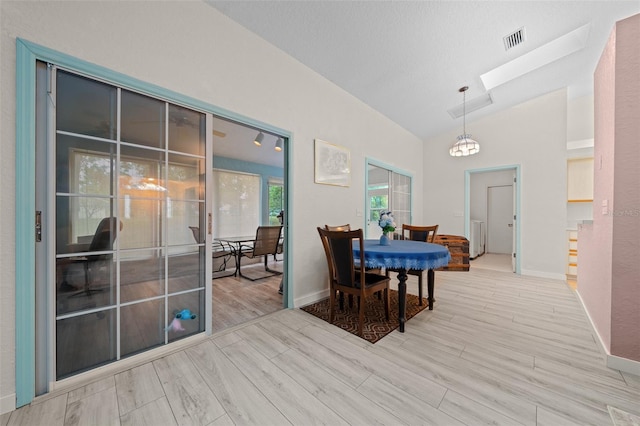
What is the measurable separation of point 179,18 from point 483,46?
10.8 feet

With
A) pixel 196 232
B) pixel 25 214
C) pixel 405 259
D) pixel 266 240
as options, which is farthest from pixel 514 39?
pixel 25 214

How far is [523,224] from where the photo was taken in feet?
14.7

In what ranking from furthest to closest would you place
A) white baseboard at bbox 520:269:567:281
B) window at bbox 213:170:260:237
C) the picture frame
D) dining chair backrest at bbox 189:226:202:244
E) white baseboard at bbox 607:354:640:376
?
window at bbox 213:170:260:237 < white baseboard at bbox 520:269:567:281 < the picture frame < dining chair backrest at bbox 189:226:202:244 < white baseboard at bbox 607:354:640:376

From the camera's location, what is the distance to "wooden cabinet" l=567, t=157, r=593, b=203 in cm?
408

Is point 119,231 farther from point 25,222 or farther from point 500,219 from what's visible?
point 500,219

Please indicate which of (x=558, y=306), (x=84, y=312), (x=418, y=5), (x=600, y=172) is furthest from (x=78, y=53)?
(x=558, y=306)

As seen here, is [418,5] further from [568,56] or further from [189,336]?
[189,336]

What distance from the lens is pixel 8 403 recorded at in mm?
1286

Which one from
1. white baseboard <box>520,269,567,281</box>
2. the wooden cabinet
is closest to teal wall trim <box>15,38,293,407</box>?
white baseboard <box>520,269,567,281</box>

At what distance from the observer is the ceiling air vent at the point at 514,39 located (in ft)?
8.61

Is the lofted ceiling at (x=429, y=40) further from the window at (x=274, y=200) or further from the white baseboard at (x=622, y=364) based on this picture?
the window at (x=274, y=200)

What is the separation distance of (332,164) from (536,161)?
4082mm

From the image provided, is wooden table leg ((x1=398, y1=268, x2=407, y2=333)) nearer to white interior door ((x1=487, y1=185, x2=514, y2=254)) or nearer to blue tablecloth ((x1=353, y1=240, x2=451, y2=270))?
blue tablecloth ((x1=353, y1=240, x2=451, y2=270))

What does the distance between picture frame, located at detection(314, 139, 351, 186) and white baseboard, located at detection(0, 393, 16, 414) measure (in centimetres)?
281
